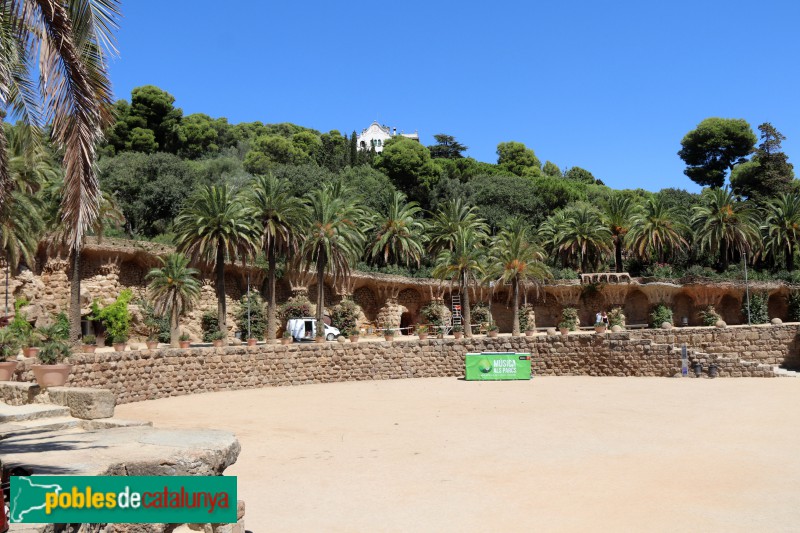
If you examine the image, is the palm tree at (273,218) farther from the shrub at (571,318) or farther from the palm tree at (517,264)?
the shrub at (571,318)

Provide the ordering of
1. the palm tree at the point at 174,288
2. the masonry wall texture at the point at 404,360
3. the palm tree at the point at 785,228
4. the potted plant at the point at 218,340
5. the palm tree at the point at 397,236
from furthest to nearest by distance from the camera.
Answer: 1. the palm tree at the point at 785,228
2. the palm tree at the point at 397,236
3. the palm tree at the point at 174,288
4. the potted plant at the point at 218,340
5. the masonry wall texture at the point at 404,360

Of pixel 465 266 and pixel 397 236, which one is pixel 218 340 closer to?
pixel 465 266

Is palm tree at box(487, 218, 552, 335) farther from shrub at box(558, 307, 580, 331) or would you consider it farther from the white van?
shrub at box(558, 307, 580, 331)

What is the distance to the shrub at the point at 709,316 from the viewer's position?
46.6 metres

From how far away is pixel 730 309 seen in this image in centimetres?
4909

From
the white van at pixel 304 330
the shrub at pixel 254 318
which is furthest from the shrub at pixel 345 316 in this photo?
the shrub at pixel 254 318

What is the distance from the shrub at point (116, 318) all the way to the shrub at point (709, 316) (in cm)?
3762

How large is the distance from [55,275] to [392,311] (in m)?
21.1

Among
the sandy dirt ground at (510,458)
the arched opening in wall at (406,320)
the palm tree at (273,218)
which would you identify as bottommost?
the sandy dirt ground at (510,458)

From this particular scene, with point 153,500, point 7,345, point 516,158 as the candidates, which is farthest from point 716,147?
point 153,500

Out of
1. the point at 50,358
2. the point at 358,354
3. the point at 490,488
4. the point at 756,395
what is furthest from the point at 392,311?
the point at 490,488

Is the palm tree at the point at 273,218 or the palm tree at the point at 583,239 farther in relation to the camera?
the palm tree at the point at 583,239

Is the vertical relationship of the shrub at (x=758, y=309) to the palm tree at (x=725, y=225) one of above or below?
below

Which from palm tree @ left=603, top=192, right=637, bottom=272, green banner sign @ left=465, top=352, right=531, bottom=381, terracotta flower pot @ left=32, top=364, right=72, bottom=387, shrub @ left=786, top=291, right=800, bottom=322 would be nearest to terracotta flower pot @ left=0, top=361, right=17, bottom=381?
terracotta flower pot @ left=32, top=364, right=72, bottom=387
